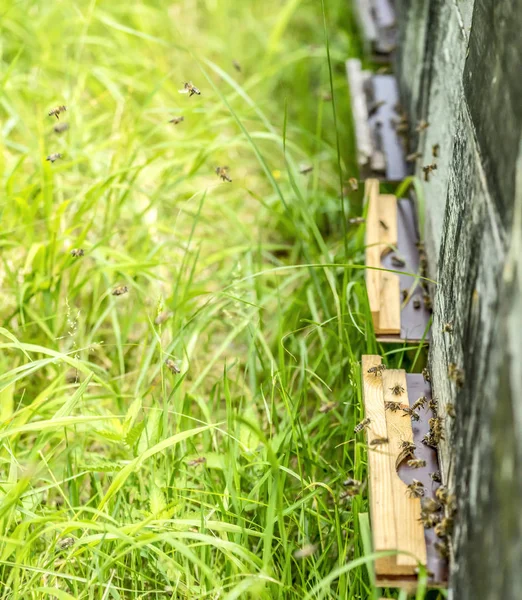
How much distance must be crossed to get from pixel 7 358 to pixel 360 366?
1451mm

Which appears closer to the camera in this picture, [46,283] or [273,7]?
[46,283]

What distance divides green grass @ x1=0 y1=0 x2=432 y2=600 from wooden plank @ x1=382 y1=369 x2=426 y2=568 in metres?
0.14

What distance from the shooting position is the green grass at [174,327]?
90.9 inches

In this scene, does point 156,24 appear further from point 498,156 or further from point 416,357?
point 498,156

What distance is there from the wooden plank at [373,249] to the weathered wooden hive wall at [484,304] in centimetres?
35

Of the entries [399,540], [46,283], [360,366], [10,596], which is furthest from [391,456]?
[46,283]

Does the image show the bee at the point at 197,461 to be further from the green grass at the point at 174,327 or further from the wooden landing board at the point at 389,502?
the wooden landing board at the point at 389,502

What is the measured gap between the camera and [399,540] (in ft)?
6.31

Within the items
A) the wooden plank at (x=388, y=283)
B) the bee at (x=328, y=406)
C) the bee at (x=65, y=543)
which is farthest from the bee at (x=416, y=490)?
the bee at (x=65, y=543)

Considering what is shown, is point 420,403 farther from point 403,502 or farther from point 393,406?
point 403,502

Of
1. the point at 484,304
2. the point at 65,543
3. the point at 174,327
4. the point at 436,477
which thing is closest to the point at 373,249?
the point at 174,327

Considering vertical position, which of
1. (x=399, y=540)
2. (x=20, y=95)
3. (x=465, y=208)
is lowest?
(x=399, y=540)

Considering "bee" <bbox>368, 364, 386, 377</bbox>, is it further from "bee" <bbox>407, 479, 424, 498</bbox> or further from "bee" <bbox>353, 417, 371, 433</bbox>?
"bee" <bbox>407, 479, 424, 498</bbox>

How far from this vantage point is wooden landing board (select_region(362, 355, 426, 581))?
1890 mm
